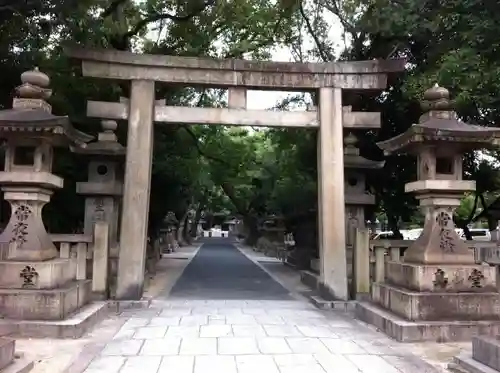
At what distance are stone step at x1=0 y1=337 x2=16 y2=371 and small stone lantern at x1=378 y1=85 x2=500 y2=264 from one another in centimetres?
600

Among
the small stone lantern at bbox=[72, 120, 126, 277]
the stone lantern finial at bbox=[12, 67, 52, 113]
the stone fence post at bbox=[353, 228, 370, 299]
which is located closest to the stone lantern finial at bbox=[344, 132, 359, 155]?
the stone fence post at bbox=[353, 228, 370, 299]

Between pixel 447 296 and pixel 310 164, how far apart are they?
9.49m

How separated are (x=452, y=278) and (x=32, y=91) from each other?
7382 millimetres

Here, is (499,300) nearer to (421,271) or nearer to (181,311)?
(421,271)

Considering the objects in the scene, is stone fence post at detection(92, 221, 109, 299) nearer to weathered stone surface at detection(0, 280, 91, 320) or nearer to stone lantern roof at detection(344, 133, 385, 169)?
weathered stone surface at detection(0, 280, 91, 320)

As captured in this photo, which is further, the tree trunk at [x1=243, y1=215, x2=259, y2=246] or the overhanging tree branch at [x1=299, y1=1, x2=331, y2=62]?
the tree trunk at [x1=243, y1=215, x2=259, y2=246]

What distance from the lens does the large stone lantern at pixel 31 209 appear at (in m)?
7.64

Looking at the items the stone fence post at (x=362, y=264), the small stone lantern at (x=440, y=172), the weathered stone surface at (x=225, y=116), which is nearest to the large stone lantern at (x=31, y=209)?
the weathered stone surface at (x=225, y=116)

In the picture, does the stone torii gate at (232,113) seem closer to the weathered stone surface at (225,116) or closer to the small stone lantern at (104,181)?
the weathered stone surface at (225,116)

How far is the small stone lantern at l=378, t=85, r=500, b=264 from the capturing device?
8422mm

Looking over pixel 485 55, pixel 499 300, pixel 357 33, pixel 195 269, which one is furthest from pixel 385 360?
pixel 195 269

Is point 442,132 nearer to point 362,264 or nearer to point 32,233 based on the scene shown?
point 362,264

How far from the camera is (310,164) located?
1702 cm

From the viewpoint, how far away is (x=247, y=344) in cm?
729
